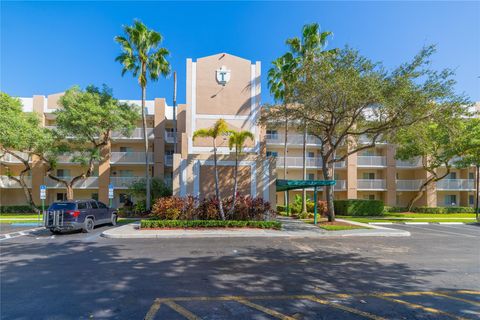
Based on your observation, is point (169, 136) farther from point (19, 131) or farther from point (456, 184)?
point (456, 184)

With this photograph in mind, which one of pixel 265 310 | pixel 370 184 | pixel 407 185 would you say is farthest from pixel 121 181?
pixel 407 185

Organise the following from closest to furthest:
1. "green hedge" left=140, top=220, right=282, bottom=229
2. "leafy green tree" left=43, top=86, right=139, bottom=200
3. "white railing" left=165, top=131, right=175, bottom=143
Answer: "green hedge" left=140, top=220, right=282, bottom=229 → "leafy green tree" left=43, top=86, right=139, bottom=200 → "white railing" left=165, top=131, right=175, bottom=143

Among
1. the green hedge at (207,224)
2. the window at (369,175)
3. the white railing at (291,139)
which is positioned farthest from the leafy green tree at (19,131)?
the window at (369,175)

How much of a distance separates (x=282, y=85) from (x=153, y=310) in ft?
73.4

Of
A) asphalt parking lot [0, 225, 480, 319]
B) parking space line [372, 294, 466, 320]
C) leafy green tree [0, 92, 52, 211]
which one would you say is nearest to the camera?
parking space line [372, 294, 466, 320]

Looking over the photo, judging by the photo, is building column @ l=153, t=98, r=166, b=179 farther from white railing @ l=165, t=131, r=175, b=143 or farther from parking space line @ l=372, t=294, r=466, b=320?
parking space line @ l=372, t=294, r=466, b=320

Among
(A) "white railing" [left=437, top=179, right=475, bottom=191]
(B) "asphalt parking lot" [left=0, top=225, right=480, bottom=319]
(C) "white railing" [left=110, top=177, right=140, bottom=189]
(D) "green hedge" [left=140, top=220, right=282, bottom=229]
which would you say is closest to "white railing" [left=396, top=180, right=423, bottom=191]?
(A) "white railing" [left=437, top=179, right=475, bottom=191]

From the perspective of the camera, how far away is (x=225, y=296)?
17.9ft

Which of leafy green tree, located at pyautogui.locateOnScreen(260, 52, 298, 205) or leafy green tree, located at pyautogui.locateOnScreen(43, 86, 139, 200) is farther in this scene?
leafy green tree, located at pyautogui.locateOnScreen(43, 86, 139, 200)

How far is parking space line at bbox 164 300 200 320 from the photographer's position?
450cm

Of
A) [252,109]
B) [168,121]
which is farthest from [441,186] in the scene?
[168,121]

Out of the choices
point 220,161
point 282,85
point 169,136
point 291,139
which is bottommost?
point 220,161

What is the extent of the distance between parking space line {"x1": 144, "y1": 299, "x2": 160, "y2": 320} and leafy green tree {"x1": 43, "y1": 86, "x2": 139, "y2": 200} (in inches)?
834

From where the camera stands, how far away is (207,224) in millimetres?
15078
